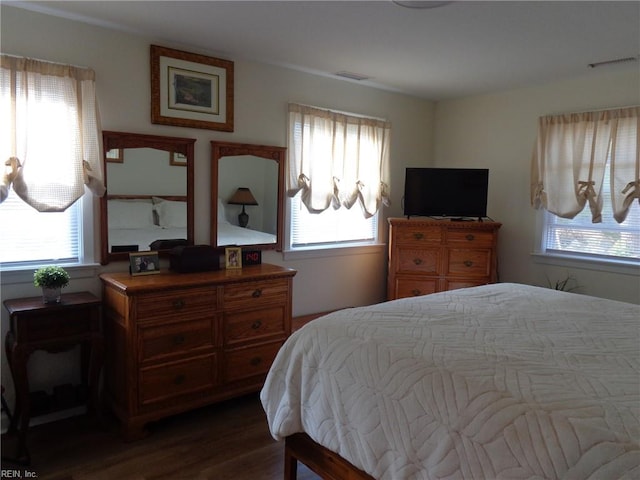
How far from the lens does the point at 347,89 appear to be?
4.23 meters

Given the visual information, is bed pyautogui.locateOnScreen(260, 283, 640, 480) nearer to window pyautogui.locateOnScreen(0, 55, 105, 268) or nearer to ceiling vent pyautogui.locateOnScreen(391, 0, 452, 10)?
ceiling vent pyautogui.locateOnScreen(391, 0, 452, 10)

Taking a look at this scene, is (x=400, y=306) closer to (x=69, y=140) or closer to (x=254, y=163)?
(x=254, y=163)

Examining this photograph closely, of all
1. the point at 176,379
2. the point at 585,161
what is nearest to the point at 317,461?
the point at 176,379

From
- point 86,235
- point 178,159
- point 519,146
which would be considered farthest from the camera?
point 519,146

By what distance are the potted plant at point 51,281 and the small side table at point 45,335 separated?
2.0 inches

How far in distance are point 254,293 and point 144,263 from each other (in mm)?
714

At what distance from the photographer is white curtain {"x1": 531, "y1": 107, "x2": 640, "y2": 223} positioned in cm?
368

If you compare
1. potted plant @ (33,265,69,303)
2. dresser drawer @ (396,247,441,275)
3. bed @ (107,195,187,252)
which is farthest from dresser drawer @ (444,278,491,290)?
potted plant @ (33,265,69,303)

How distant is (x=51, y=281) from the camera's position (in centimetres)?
262

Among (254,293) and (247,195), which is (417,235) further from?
(254,293)

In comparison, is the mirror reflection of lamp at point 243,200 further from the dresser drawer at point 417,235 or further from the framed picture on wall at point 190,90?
the dresser drawer at point 417,235

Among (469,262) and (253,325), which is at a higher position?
(469,262)

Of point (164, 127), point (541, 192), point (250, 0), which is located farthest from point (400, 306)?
point (541, 192)

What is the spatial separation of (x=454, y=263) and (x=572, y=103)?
1.63 m
